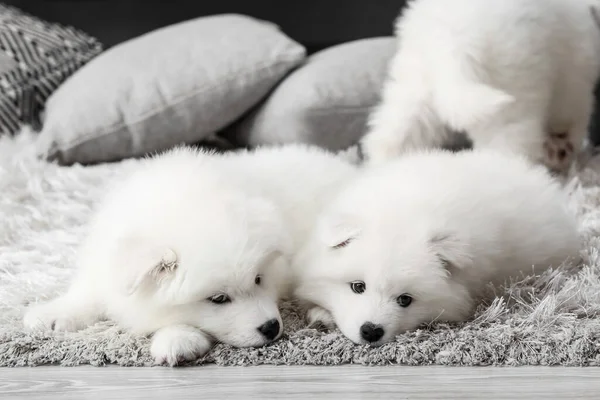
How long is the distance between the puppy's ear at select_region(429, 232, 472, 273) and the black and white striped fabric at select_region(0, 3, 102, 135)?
2163 mm

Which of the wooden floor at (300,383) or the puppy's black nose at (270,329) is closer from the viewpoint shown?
the wooden floor at (300,383)

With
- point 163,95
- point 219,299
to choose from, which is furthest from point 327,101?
point 219,299

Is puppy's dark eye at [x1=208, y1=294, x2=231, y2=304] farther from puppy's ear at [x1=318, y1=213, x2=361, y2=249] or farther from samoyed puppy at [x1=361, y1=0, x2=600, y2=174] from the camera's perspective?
samoyed puppy at [x1=361, y1=0, x2=600, y2=174]

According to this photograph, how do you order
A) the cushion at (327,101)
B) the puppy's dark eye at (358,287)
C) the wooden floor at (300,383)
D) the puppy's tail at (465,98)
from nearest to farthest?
the wooden floor at (300,383), the puppy's dark eye at (358,287), the puppy's tail at (465,98), the cushion at (327,101)

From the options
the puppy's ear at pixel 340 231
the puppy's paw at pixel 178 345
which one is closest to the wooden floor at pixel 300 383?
the puppy's paw at pixel 178 345

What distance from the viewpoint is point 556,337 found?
1386mm

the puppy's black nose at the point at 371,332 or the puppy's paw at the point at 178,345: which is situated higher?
the puppy's black nose at the point at 371,332

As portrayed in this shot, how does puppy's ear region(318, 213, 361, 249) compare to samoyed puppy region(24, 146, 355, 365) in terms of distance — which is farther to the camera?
puppy's ear region(318, 213, 361, 249)

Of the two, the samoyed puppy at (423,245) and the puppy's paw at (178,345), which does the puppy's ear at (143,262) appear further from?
the samoyed puppy at (423,245)

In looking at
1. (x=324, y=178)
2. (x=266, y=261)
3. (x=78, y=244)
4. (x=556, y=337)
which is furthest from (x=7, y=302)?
(x=556, y=337)

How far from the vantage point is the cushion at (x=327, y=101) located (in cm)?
273

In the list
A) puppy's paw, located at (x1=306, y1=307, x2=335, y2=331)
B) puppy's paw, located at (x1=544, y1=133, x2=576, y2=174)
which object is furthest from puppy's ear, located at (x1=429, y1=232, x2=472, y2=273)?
puppy's paw, located at (x1=544, y1=133, x2=576, y2=174)

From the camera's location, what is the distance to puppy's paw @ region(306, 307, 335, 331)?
1.51 m

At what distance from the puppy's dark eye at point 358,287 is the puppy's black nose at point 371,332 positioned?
0.08 meters
